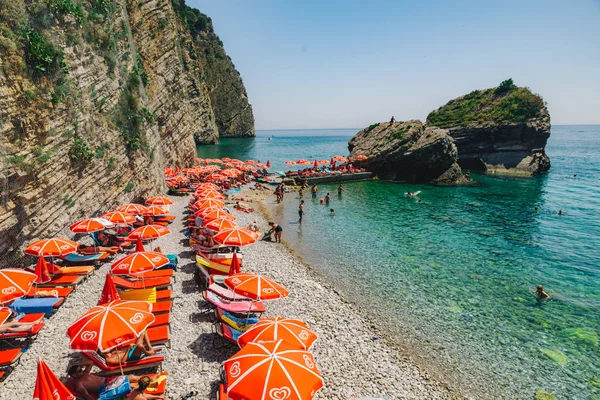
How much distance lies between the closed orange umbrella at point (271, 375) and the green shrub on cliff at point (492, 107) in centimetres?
6326

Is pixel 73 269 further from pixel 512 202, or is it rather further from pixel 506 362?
pixel 512 202

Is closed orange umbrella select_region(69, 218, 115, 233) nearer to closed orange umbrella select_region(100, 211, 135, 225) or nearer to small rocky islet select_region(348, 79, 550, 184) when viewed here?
closed orange umbrella select_region(100, 211, 135, 225)

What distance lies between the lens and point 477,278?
16422mm

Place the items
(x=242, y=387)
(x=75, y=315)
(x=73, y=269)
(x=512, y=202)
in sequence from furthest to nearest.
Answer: (x=512, y=202) → (x=73, y=269) → (x=75, y=315) → (x=242, y=387)

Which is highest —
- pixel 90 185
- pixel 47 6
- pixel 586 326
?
pixel 47 6

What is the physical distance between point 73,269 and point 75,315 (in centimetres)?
317

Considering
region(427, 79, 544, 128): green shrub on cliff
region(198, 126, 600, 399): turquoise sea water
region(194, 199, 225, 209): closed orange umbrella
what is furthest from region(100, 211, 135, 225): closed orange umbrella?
region(427, 79, 544, 128): green shrub on cliff

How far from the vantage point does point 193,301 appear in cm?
1142

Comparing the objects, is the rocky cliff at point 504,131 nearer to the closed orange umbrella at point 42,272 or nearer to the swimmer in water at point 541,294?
the swimmer in water at point 541,294

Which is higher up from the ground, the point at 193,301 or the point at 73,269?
the point at 73,269

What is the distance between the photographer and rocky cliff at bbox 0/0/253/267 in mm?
12141

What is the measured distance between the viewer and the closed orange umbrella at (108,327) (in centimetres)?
607

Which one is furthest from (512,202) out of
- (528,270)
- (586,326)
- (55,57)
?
(55,57)

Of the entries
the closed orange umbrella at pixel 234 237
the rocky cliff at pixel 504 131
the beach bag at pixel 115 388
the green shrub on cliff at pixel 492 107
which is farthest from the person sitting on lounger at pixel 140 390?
the green shrub on cliff at pixel 492 107
